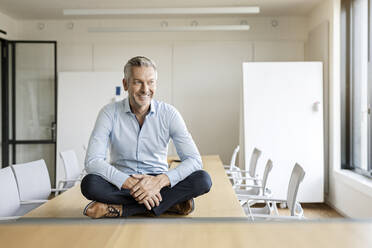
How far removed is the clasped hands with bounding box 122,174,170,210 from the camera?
2.10 meters

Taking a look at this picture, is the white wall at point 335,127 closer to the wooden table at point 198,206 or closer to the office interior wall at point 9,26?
the wooden table at point 198,206

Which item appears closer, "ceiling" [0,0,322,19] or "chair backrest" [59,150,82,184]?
"chair backrest" [59,150,82,184]

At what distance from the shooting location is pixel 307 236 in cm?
133

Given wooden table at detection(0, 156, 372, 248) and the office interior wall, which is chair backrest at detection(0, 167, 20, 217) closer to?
wooden table at detection(0, 156, 372, 248)

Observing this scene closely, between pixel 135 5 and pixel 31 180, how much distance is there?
166 inches

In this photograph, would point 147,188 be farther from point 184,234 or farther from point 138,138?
point 184,234

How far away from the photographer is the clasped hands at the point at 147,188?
2.10m

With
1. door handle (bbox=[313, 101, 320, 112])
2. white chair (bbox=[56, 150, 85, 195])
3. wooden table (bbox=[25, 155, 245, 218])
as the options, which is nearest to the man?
wooden table (bbox=[25, 155, 245, 218])

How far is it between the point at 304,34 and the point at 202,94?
2221 mm

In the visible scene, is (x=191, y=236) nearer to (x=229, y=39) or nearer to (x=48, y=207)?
(x=48, y=207)

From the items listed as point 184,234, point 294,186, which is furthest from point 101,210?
point 294,186

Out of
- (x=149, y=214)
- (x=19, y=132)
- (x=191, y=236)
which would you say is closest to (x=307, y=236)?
(x=191, y=236)

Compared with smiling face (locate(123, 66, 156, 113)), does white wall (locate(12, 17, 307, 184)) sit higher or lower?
higher

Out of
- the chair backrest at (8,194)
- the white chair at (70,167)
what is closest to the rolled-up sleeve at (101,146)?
the chair backrest at (8,194)
